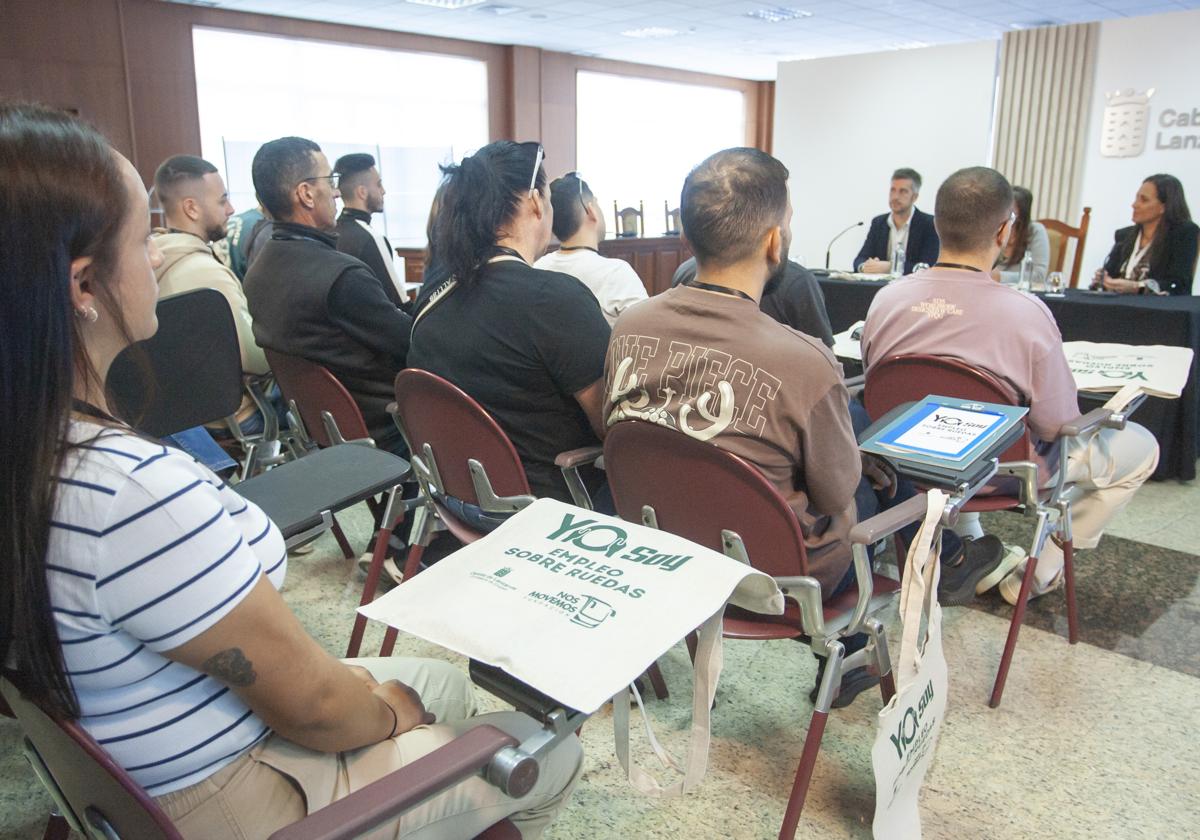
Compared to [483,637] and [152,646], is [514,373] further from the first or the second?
[152,646]

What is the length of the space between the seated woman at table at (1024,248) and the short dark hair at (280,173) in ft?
10.3

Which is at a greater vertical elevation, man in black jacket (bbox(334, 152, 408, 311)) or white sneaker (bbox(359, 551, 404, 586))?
man in black jacket (bbox(334, 152, 408, 311))

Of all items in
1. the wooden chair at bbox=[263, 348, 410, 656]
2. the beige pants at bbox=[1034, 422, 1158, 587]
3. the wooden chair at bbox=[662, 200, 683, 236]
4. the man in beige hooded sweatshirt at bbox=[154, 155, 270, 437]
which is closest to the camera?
the wooden chair at bbox=[263, 348, 410, 656]

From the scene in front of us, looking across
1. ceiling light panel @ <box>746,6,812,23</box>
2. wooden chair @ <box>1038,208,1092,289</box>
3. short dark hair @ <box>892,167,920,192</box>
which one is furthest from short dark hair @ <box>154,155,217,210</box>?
→ ceiling light panel @ <box>746,6,812,23</box>

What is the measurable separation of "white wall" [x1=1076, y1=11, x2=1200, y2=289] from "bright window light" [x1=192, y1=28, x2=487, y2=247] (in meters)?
5.35

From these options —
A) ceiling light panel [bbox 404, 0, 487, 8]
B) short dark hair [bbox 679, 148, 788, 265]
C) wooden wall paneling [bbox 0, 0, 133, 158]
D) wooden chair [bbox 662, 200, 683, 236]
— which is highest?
ceiling light panel [bbox 404, 0, 487, 8]

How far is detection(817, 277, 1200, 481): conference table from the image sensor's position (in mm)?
3240

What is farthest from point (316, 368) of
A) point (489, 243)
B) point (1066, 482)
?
point (1066, 482)

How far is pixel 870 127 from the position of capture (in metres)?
7.84

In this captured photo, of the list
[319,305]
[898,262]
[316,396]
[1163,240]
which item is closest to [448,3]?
[898,262]

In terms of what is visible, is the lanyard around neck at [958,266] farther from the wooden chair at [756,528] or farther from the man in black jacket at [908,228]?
the man in black jacket at [908,228]

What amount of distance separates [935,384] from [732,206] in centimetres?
73

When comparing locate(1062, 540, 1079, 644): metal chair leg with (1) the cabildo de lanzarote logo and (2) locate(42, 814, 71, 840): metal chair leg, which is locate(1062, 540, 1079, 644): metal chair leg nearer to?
(2) locate(42, 814, 71, 840): metal chair leg

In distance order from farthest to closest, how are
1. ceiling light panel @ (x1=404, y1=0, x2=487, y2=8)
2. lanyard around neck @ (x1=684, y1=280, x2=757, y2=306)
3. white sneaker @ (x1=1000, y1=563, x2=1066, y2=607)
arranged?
ceiling light panel @ (x1=404, y1=0, x2=487, y2=8) → white sneaker @ (x1=1000, y1=563, x2=1066, y2=607) → lanyard around neck @ (x1=684, y1=280, x2=757, y2=306)
